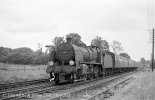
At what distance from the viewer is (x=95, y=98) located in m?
11.1

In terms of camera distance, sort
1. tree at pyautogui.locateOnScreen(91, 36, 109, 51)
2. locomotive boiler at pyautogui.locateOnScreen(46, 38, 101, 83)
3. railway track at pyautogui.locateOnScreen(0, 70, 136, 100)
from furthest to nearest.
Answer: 1. tree at pyautogui.locateOnScreen(91, 36, 109, 51)
2. locomotive boiler at pyautogui.locateOnScreen(46, 38, 101, 83)
3. railway track at pyautogui.locateOnScreen(0, 70, 136, 100)

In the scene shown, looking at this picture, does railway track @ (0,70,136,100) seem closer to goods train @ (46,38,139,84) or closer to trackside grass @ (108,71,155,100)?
trackside grass @ (108,71,155,100)

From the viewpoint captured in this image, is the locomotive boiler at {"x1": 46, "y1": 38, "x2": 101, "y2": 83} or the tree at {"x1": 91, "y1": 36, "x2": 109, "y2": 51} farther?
the tree at {"x1": 91, "y1": 36, "x2": 109, "y2": 51}

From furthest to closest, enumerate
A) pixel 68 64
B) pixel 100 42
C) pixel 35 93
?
pixel 100 42
pixel 68 64
pixel 35 93

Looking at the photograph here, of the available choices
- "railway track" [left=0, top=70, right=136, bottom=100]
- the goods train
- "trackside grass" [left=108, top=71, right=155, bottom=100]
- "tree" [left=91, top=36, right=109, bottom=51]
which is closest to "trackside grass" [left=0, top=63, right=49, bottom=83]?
the goods train

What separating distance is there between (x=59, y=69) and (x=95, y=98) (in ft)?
23.4

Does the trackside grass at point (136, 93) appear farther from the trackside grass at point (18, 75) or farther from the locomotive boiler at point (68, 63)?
the trackside grass at point (18, 75)

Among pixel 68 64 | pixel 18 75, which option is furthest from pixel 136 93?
pixel 18 75

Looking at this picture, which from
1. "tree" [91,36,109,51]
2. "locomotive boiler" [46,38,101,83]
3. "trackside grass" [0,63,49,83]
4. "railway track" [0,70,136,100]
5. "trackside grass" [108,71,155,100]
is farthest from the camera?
"tree" [91,36,109,51]

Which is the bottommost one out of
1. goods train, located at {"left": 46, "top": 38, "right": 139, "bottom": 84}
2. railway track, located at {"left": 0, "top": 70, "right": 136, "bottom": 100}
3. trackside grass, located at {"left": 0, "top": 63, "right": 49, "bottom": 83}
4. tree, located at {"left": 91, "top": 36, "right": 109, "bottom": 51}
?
railway track, located at {"left": 0, "top": 70, "right": 136, "bottom": 100}

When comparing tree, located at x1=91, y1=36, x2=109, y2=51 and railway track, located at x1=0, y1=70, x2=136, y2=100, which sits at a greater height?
tree, located at x1=91, y1=36, x2=109, y2=51

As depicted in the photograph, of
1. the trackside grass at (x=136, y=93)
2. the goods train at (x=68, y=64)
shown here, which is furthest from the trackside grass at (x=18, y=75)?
the trackside grass at (x=136, y=93)

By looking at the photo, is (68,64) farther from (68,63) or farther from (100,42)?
(100,42)

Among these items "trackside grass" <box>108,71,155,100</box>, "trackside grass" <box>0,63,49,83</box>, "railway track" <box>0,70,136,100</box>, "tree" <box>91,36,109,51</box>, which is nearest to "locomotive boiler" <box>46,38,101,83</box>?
"railway track" <box>0,70,136,100</box>
